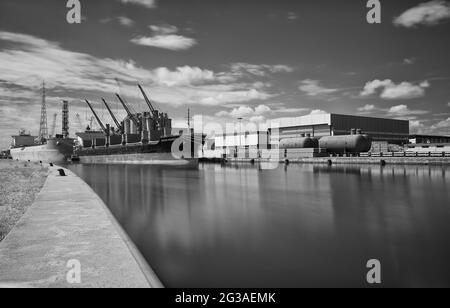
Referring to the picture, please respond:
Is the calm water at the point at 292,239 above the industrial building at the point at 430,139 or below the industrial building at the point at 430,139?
below

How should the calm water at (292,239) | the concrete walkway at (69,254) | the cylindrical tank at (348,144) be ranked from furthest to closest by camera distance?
the cylindrical tank at (348,144) → the calm water at (292,239) → the concrete walkway at (69,254)

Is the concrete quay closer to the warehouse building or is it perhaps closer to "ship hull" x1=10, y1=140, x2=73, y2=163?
the warehouse building

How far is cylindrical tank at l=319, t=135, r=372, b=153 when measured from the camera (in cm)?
5402

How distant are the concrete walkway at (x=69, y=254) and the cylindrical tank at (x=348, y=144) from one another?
49801 millimetres

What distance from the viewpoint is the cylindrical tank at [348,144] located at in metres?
54.0

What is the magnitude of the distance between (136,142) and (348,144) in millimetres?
73249

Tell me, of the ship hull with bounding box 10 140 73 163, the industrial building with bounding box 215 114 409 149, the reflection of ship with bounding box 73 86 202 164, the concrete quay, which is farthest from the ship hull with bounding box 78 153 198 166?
the concrete quay

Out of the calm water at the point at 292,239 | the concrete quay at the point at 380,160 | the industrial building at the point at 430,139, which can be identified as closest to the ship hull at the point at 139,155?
the concrete quay at the point at 380,160

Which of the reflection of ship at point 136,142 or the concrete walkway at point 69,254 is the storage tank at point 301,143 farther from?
the concrete walkway at point 69,254

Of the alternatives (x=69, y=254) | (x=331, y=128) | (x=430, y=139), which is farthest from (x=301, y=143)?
(x=430, y=139)
